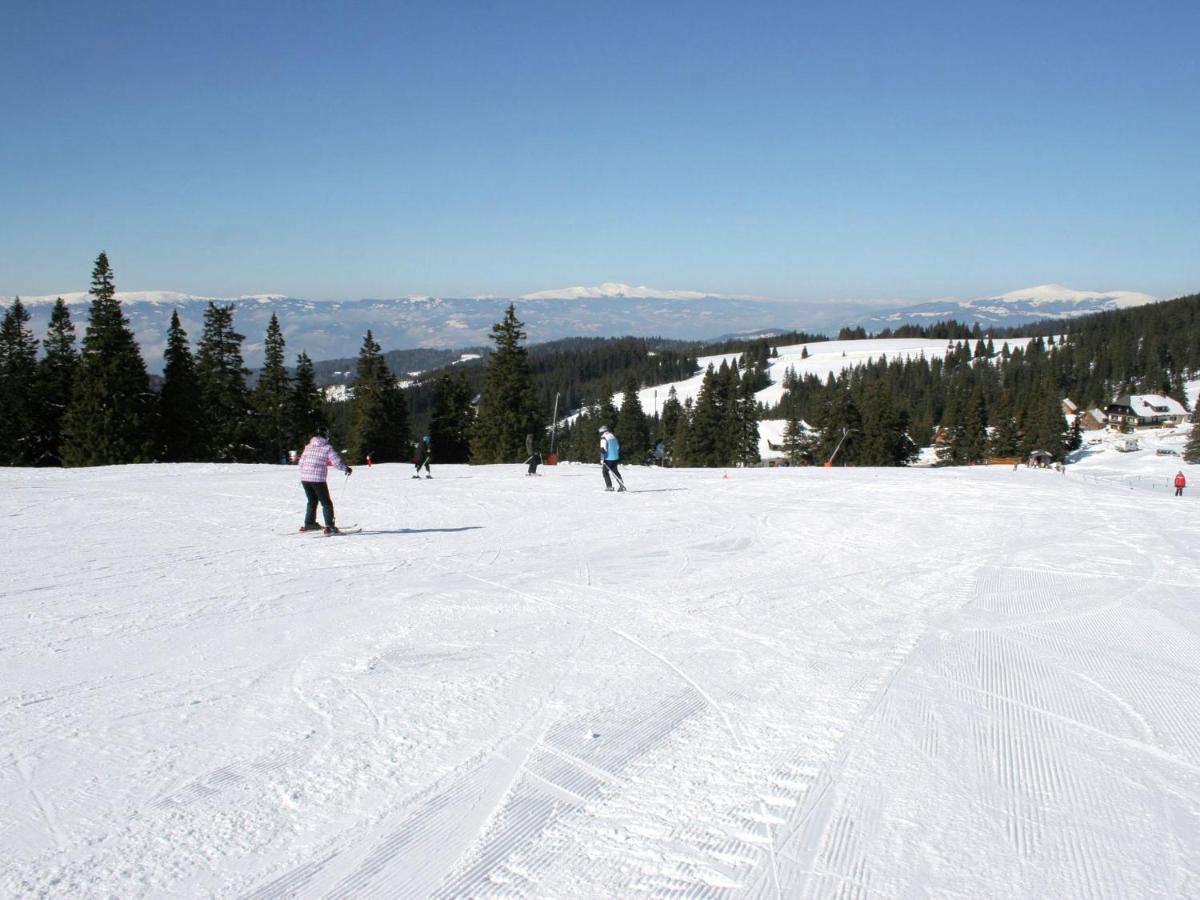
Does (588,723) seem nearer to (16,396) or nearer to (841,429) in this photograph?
(16,396)

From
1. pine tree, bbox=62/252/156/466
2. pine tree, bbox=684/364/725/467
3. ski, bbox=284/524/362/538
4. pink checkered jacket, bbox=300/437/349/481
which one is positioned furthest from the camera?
pine tree, bbox=684/364/725/467

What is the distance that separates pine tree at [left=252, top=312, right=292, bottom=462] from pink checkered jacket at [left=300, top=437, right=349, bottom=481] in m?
42.5

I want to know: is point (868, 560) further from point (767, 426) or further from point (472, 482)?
point (767, 426)

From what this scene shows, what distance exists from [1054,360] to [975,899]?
193m

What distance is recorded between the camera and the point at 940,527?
1446 cm

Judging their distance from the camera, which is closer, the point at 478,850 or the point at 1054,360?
the point at 478,850

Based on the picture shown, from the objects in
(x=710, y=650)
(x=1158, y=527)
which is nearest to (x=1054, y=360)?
(x=1158, y=527)

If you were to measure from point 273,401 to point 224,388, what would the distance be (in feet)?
10.5

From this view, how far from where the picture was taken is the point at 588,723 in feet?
15.5

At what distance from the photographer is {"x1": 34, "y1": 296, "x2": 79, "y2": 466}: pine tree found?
137 feet

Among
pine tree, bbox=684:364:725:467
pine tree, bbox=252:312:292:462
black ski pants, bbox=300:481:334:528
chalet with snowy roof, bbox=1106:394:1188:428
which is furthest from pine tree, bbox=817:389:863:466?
chalet with snowy roof, bbox=1106:394:1188:428

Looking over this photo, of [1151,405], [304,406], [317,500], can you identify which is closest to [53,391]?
[304,406]

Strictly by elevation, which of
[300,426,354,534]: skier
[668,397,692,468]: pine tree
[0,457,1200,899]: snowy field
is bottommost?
[668,397,692,468]: pine tree

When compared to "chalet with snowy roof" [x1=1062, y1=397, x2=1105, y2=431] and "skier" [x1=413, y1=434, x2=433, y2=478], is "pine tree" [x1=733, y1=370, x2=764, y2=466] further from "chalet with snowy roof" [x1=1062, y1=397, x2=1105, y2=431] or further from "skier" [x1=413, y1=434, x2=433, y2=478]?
"chalet with snowy roof" [x1=1062, y1=397, x2=1105, y2=431]
